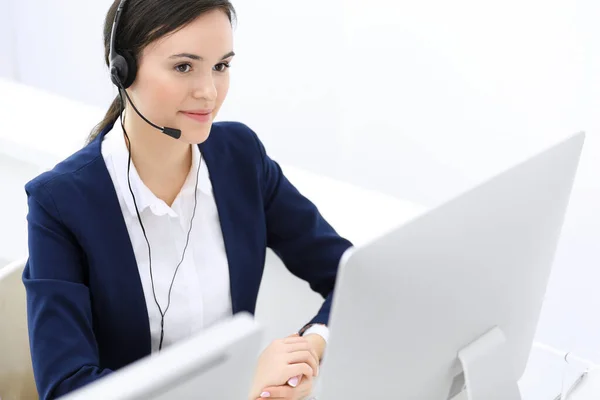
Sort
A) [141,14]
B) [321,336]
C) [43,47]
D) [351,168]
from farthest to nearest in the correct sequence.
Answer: [43,47] → [351,168] → [321,336] → [141,14]

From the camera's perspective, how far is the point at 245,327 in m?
0.75

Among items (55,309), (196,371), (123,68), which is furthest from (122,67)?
(196,371)

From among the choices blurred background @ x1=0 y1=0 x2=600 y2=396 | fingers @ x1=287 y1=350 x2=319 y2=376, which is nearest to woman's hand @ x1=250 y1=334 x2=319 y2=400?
fingers @ x1=287 y1=350 x2=319 y2=376

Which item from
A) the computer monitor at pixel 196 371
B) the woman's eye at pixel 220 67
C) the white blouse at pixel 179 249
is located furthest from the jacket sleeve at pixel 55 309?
the computer monitor at pixel 196 371

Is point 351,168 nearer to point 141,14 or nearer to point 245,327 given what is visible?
point 141,14

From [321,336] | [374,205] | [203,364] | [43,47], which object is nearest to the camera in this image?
[203,364]

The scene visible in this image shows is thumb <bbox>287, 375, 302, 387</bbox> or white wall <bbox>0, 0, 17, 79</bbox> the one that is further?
white wall <bbox>0, 0, 17, 79</bbox>

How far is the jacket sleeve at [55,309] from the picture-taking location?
1.33 metres

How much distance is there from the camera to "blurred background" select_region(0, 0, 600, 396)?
9.79 feet

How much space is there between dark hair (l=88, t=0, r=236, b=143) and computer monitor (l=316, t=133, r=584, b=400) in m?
0.57

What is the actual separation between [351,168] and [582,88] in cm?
123

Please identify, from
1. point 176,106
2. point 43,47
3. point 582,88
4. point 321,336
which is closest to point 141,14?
point 176,106

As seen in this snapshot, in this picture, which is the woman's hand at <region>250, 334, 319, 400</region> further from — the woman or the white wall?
the white wall

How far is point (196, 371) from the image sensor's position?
0.73m
